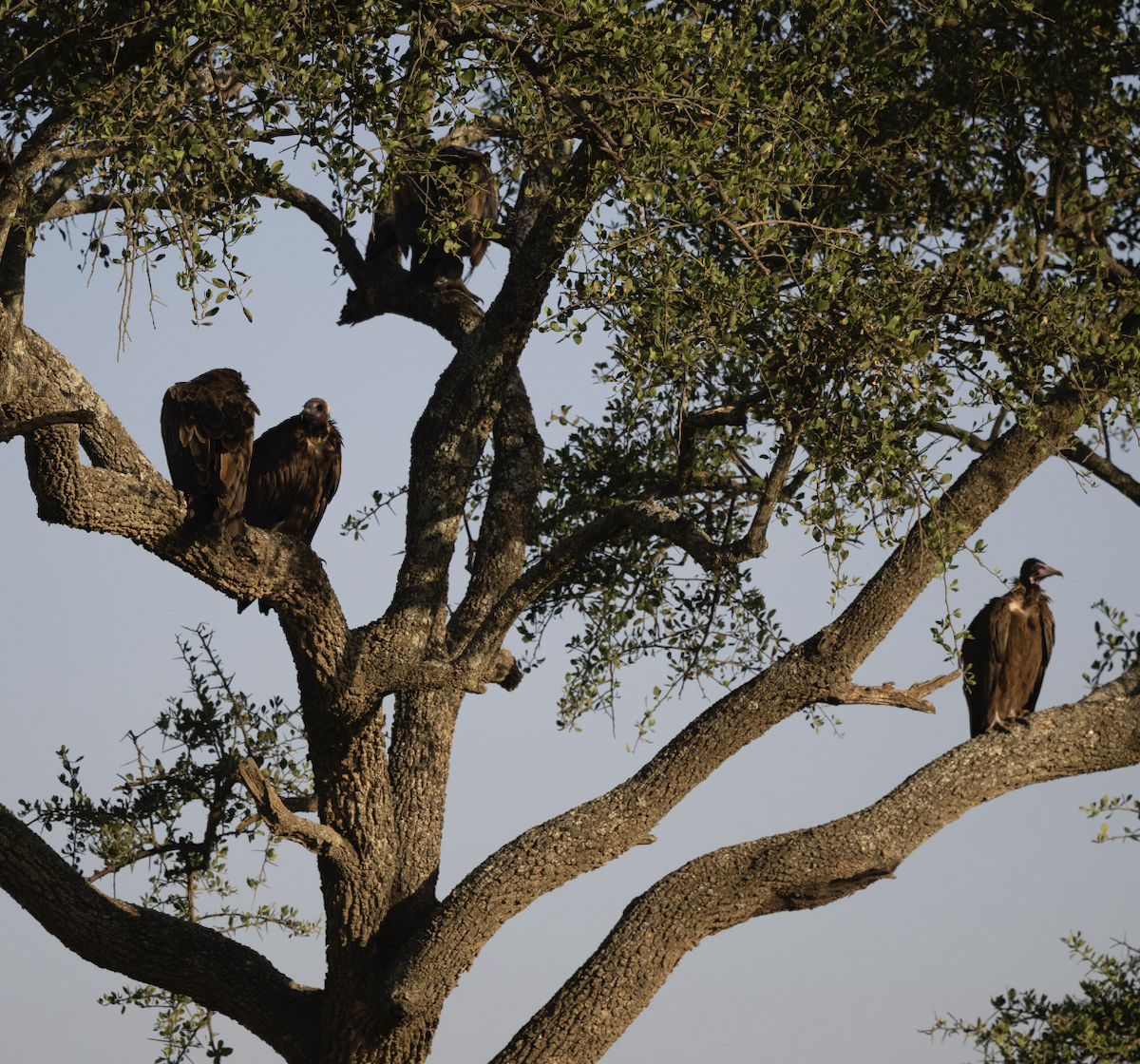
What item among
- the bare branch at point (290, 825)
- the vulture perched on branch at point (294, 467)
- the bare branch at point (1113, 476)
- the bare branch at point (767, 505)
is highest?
the bare branch at point (1113, 476)

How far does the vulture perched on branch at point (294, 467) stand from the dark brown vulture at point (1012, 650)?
A: 13.4 ft

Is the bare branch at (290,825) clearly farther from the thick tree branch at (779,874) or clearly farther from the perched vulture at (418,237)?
the perched vulture at (418,237)

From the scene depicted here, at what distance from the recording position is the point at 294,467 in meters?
6.62

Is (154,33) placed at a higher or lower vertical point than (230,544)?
higher

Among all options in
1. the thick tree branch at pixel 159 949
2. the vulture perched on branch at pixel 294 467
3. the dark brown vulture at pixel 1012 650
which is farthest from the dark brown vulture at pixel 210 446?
the dark brown vulture at pixel 1012 650

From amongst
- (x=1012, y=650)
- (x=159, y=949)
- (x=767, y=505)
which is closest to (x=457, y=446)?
(x=767, y=505)

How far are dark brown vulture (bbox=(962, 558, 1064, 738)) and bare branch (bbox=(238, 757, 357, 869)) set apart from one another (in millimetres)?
3921

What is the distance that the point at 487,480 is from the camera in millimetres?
8188

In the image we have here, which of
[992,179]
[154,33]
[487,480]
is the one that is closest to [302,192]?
[487,480]

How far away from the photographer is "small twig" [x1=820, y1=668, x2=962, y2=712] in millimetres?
5953

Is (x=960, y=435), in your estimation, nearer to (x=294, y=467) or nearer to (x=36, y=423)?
(x=294, y=467)

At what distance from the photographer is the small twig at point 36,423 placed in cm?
468

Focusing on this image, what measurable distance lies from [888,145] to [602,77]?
200cm

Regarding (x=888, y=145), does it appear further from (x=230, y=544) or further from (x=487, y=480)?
(x=230, y=544)
